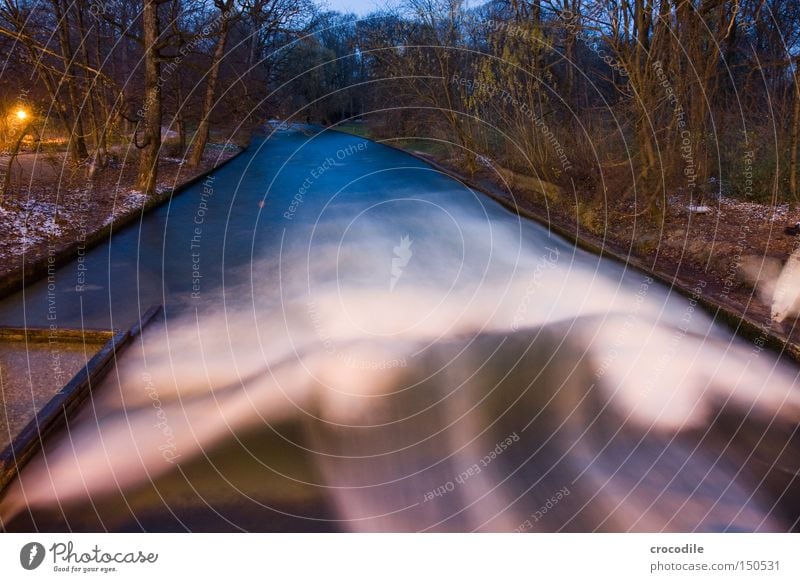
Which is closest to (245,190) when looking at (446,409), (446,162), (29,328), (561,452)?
(446,162)

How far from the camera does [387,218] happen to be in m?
13.8

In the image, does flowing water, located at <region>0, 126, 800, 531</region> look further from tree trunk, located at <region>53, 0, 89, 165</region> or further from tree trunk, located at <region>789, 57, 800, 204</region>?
tree trunk, located at <region>53, 0, 89, 165</region>

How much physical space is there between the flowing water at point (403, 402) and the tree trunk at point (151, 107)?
4.03m

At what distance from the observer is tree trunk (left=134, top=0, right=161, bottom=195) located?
13062mm

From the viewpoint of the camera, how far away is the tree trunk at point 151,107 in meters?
13.1

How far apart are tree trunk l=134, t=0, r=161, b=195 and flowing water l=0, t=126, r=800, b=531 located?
403cm

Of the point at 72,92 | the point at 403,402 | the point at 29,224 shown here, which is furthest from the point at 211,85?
the point at 403,402

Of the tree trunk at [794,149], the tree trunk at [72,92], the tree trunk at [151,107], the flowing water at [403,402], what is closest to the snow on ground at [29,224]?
the flowing water at [403,402]

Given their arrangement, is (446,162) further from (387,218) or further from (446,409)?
(446,409)

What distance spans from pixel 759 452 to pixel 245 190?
600 inches

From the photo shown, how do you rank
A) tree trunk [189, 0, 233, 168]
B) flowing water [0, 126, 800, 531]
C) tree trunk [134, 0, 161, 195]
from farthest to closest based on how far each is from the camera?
1. tree trunk [189, 0, 233, 168]
2. tree trunk [134, 0, 161, 195]
3. flowing water [0, 126, 800, 531]

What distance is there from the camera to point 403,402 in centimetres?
577

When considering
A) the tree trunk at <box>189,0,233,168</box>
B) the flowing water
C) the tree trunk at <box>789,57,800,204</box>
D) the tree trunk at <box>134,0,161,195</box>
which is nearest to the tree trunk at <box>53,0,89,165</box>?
the tree trunk at <box>134,0,161,195</box>

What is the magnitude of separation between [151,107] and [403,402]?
12100 mm
